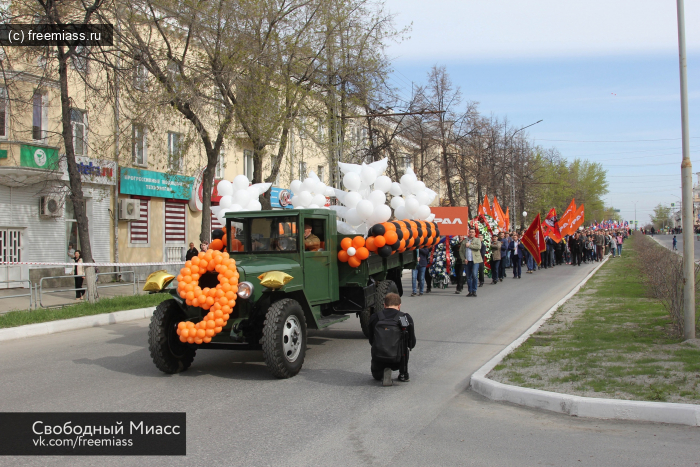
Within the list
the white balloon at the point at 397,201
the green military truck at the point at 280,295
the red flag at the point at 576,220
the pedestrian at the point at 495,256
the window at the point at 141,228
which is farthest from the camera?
the red flag at the point at 576,220

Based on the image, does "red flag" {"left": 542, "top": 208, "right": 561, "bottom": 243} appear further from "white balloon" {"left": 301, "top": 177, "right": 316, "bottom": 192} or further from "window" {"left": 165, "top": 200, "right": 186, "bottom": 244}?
"white balloon" {"left": 301, "top": 177, "right": 316, "bottom": 192}

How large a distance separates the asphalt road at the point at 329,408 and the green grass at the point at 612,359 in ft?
1.97

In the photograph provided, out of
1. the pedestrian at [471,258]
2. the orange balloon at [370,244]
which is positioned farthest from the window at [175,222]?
the orange balloon at [370,244]

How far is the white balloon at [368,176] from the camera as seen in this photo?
1125cm

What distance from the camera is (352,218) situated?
10805 millimetres

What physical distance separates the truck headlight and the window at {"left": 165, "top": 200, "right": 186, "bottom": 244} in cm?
2072

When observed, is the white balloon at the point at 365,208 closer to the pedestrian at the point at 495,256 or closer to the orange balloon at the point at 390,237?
the orange balloon at the point at 390,237

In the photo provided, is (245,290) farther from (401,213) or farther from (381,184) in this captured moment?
(401,213)

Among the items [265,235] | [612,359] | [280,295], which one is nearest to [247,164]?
[265,235]

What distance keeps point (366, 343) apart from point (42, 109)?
15.8 m

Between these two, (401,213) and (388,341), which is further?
(401,213)

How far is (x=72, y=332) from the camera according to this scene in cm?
1218

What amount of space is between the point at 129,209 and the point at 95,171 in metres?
3.09

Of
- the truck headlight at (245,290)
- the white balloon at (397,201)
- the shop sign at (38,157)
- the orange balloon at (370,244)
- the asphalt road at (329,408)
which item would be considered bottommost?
the asphalt road at (329,408)
